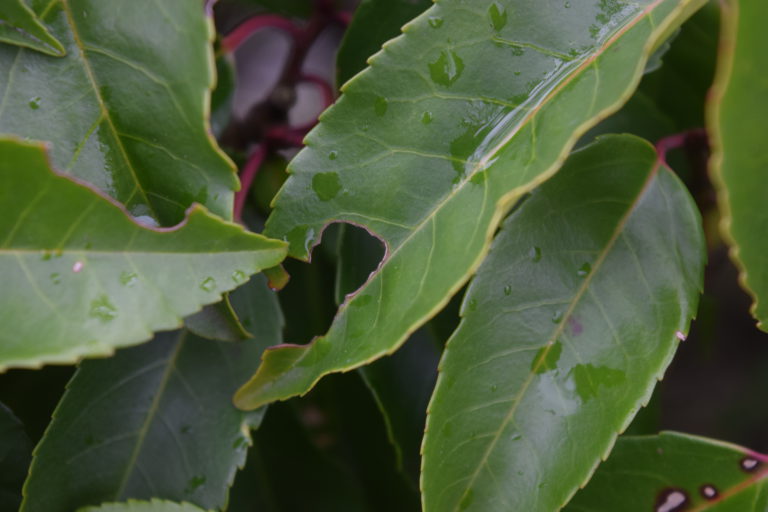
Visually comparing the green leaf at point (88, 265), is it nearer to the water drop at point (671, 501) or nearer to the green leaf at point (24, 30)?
the green leaf at point (24, 30)

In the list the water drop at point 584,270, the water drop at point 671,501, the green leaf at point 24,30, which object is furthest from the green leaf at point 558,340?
the green leaf at point 24,30

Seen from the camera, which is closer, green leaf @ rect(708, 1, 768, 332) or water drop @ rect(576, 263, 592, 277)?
green leaf @ rect(708, 1, 768, 332)

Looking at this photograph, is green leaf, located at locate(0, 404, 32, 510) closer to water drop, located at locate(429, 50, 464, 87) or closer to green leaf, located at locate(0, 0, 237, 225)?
green leaf, located at locate(0, 0, 237, 225)

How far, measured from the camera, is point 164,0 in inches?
14.5

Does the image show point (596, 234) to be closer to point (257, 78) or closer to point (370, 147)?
point (370, 147)

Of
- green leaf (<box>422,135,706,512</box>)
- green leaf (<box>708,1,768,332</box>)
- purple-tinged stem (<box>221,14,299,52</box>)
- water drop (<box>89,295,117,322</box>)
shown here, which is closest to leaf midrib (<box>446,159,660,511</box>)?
green leaf (<box>422,135,706,512</box>)

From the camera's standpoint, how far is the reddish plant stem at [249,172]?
1.69 feet

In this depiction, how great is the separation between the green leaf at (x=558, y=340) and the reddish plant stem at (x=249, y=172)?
0.63ft

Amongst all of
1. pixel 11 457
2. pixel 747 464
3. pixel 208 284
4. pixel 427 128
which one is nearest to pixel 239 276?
pixel 208 284

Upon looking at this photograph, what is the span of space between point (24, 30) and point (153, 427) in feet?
0.80

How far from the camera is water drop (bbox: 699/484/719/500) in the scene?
1.51 feet

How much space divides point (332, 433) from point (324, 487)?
12 centimetres

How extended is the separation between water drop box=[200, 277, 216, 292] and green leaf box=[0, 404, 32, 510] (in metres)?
0.21

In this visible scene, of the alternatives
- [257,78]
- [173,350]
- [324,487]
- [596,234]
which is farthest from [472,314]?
[257,78]
